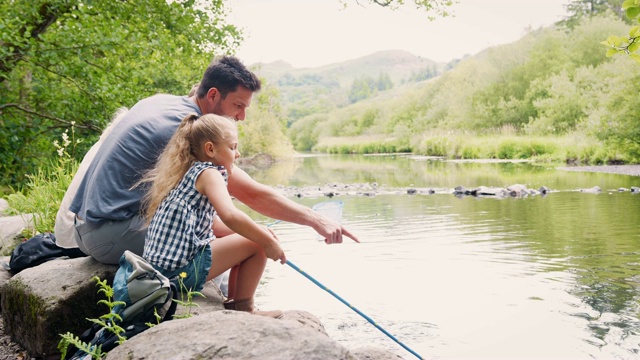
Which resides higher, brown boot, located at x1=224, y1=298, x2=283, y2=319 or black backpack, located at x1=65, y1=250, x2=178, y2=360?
black backpack, located at x1=65, y1=250, x2=178, y2=360

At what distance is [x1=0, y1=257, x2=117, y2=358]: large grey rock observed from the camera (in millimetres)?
2814

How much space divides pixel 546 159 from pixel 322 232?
65.8ft

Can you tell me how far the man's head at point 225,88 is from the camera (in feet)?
10.2

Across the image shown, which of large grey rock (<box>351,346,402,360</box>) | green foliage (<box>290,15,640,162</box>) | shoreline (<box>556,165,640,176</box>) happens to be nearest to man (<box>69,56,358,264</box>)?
large grey rock (<box>351,346,402,360</box>)

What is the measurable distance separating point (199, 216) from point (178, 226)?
0.37ft

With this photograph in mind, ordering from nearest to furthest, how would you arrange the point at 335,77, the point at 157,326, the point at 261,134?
the point at 157,326 < the point at 261,134 < the point at 335,77

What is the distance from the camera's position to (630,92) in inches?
679

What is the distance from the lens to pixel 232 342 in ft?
5.63

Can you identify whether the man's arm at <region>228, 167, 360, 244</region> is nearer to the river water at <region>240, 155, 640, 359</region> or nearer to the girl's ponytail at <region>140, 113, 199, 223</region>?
the girl's ponytail at <region>140, 113, 199, 223</region>

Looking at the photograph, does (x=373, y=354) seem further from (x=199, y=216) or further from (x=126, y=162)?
(x=126, y=162)

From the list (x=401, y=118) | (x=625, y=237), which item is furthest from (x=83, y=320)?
(x=401, y=118)

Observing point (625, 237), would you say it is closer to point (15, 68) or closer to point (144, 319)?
point (144, 319)

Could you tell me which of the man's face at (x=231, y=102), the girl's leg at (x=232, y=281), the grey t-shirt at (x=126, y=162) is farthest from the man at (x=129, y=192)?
the girl's leg at (x=232, y=281)

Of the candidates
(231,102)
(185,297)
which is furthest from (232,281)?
(231,102)
